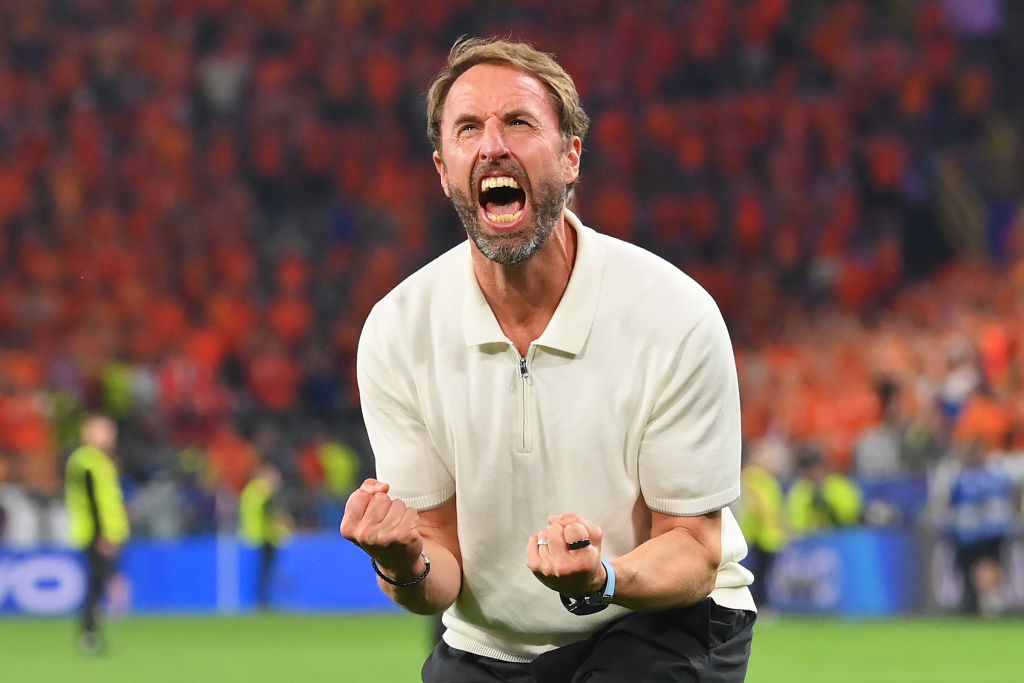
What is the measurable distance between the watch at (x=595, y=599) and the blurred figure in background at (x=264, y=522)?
1497 centimetres

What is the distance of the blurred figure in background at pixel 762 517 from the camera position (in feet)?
54.6

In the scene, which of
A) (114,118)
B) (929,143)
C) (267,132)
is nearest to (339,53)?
(267,132)

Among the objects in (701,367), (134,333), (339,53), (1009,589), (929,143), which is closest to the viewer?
(701,367)

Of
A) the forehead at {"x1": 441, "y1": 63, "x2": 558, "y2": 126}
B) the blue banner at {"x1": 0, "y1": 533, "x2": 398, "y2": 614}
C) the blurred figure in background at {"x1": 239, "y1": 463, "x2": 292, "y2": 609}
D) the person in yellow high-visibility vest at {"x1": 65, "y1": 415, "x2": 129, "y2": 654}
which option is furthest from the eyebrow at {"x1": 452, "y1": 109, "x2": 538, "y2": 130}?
the blue banner at {"x1": 0, "y1": 533, "x2": 398, "y2": 614}

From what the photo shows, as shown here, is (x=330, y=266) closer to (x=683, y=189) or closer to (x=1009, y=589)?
(x=683, y=189)

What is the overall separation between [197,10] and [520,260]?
23248 mm

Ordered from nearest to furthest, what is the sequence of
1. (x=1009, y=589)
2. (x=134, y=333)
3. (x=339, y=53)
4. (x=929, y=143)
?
(x=1009, y=589) < (x=134, y=333) < (x=929, y=143) < (x=339, y=53)

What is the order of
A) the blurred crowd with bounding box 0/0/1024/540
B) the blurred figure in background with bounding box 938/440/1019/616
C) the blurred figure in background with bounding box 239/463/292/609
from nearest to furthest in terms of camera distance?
the blurred figure in background with bounding box 938/440/1019/616, the blurred figure in background with bounding box 239/463/292/609, the blurred crowd with bounding box 0/0/1024/540

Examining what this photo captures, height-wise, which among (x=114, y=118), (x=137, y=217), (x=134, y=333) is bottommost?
(x=134, y=333)

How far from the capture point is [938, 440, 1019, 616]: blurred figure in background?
53.1 feet

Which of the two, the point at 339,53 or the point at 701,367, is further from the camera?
the point at 339,53

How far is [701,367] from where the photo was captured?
3844mm

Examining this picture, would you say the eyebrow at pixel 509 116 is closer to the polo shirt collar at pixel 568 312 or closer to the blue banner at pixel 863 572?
the polo shirt collar at pixel 568 312

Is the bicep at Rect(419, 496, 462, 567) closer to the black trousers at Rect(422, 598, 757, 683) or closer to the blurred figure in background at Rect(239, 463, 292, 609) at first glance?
the black trousers at Rect(422, 598, 757, 683)
